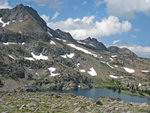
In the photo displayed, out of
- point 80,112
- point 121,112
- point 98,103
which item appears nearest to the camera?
point 121,112

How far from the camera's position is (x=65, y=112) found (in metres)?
51.8

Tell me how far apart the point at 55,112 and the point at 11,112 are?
10038mm

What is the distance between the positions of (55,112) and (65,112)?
2.39m

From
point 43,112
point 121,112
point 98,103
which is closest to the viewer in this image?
point 121,112

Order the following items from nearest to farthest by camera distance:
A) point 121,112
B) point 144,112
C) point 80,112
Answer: point 144,112
point 121,112
point 80,112

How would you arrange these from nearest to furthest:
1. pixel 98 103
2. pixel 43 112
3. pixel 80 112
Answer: pixel 80 112 < pixel 43 112 < pixel 98 103

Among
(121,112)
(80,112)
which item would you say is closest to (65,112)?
(80,112)

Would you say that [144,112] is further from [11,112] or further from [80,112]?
[11,112]

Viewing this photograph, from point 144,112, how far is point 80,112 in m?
13.7

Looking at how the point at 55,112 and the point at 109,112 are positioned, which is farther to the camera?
the point at 55,112

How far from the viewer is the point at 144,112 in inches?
1594

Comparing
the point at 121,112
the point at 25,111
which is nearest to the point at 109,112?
the point at 121,112

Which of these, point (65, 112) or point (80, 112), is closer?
point (80, 112)

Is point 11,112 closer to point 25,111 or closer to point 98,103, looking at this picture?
point 25,111
